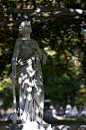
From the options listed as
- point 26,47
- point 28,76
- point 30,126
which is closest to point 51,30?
point 26,47

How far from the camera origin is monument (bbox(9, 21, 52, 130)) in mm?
7914

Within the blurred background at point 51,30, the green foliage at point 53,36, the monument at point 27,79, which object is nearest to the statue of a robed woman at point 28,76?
the monument at point 27,79

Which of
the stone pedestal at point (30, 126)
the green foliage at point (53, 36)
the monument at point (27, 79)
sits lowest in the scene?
the green foliage at point (53, 36)

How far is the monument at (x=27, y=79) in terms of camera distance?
26.0 feet

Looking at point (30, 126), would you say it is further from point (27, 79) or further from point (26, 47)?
point (26, 47)

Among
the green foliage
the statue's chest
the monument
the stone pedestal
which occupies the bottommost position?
the green foliage

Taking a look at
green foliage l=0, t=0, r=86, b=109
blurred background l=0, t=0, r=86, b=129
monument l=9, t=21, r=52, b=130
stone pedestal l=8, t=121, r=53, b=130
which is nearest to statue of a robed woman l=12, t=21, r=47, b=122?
monument l=9, t=21, r=52, b=130

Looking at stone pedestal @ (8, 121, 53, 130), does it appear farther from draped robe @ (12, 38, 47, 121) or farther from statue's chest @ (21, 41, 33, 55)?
statue's chest @ (21, 41, 33, 55)

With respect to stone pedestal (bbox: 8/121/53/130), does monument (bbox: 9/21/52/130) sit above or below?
above

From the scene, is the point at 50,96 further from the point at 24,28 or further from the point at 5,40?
the point at 24,28

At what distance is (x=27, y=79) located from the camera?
26.6 ft

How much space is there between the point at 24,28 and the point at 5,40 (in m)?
8.79

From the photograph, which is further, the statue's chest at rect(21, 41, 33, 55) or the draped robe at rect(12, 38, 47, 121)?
the statue's chest at rect(21, 41, 33, 55)

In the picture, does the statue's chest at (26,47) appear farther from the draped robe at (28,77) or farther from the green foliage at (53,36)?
the green foliage at (53,36)
